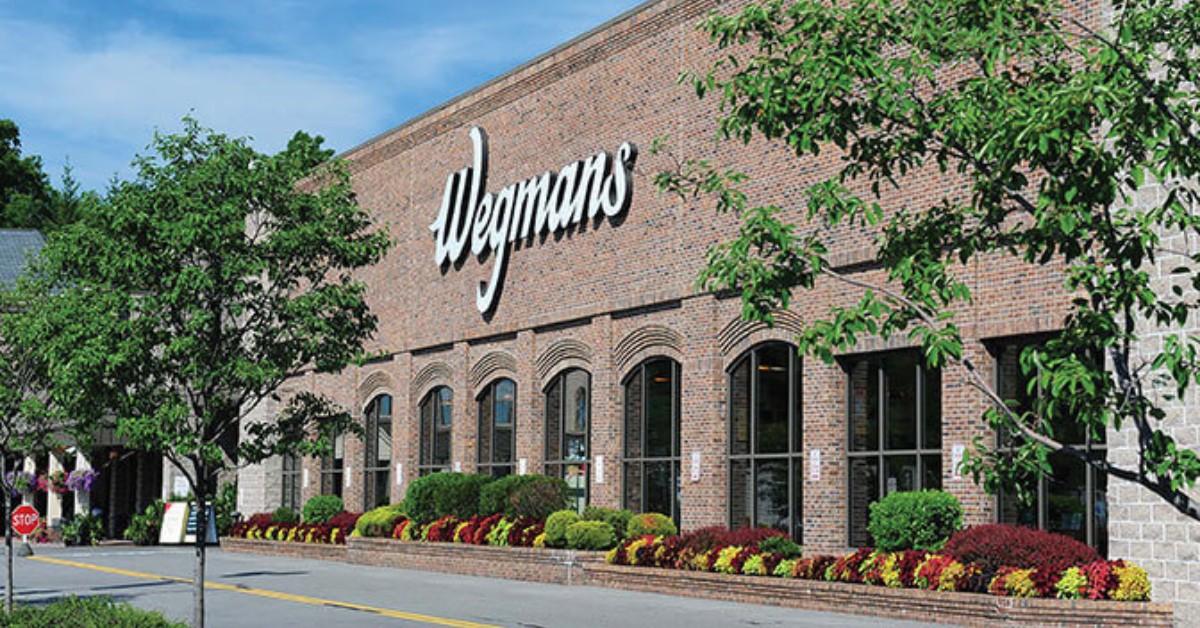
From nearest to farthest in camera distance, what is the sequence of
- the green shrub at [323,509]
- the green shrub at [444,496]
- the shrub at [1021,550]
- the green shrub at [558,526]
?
1. the shrub at [1021,550]
2. the green shrub at [558,526]
3. the green shrub at [444,496]
4. the green shrub at [323,509]

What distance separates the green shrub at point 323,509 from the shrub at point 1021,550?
27.4 metres

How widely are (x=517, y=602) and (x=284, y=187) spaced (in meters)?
10.3

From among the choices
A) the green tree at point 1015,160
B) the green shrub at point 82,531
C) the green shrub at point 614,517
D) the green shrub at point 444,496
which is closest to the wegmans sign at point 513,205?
the green shrub at point 444,496

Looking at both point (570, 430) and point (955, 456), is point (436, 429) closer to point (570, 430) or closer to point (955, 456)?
point (570, 430)

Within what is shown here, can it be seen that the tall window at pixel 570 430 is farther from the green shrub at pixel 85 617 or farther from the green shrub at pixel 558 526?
the green shrub at pixel 85 617

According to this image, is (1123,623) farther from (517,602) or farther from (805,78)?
(805,78)

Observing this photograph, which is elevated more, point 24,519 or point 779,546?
point 24,519

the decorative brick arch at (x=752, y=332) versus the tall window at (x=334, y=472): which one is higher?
the decorative brick arch at (x=752, y=332)

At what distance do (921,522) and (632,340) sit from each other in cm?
1090

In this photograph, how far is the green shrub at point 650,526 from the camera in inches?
1277

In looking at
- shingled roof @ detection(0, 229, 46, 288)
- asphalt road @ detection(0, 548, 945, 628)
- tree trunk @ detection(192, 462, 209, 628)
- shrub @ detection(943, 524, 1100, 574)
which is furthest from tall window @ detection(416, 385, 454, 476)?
shingled roof @ detection(0, 229, 46, 288)

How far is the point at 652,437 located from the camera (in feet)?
114

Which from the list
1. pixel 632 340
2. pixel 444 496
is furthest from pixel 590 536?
pixel 444 496

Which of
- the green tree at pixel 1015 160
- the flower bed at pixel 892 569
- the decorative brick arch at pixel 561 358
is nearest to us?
the green tree at pixel 1015 160
